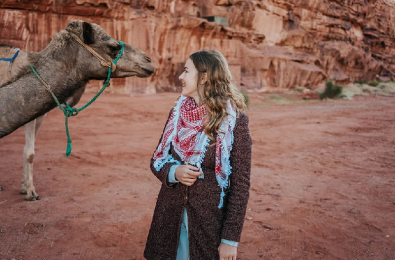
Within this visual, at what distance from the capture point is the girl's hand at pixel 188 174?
7.04ft

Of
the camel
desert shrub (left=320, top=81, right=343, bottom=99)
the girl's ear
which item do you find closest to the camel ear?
the camel

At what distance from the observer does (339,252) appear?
3896mm

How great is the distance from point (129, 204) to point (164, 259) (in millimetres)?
3038

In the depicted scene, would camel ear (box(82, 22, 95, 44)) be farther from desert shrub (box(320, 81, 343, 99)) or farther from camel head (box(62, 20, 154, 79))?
desert shrub (box(320, 81, 343, 99))

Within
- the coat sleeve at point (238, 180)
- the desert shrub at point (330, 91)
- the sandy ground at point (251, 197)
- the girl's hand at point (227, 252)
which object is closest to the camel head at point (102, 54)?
the coat sleeve at point (238, 180)

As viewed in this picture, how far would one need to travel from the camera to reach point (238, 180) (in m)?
2.19

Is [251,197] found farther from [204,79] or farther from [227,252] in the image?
[204,79]

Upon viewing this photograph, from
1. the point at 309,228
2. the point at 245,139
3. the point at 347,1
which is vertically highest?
the point at 347,1

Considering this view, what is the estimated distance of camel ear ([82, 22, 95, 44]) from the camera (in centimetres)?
292

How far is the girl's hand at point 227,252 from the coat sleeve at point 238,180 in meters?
0.06

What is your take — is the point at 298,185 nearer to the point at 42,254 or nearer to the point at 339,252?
the point at 339,252

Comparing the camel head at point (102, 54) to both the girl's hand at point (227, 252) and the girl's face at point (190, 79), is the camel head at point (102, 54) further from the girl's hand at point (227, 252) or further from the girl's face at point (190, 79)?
the girl's hand at point (227, 252)

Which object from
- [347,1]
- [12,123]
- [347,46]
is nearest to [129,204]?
[12,123]

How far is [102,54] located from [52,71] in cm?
47
